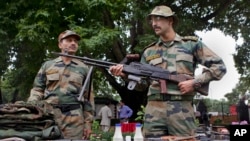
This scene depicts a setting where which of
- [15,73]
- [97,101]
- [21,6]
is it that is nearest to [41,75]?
[21,6]

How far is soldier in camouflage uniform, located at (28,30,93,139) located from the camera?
364cm

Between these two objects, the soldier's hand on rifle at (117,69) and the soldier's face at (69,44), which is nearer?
the soldier's hand on rifle at (117,69)

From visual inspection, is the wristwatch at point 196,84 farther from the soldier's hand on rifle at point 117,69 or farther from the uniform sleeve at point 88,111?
the uniform sleeve at point 88,111

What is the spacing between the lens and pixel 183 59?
9.82 feet

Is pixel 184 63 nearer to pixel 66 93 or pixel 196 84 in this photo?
pixel 196 84

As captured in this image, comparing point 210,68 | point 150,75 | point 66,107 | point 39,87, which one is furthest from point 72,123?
point 210,68

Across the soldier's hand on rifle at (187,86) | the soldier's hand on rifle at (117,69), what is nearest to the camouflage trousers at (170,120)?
the soldier's hand on rifle at (187,86)

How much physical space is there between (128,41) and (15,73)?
3.67 meters

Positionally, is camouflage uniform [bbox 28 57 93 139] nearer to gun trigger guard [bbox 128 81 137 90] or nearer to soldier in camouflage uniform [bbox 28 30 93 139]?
soldier in camouflage uniform [bbox 28 30 93 139]

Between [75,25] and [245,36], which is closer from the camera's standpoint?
[75,25]

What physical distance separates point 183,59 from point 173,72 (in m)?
0.12

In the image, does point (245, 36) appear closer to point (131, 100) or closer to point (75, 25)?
point (131, 100)

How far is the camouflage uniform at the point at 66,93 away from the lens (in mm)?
3641

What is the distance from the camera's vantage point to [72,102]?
368 centimetres
